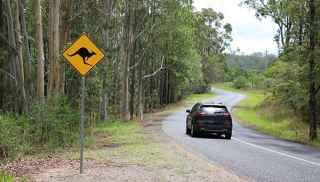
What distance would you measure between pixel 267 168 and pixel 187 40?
127 feet

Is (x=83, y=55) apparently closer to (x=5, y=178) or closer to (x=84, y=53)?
(x=84, y=53)

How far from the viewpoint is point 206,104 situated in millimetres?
27750

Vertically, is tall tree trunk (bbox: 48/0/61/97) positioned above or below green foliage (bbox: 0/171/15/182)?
above

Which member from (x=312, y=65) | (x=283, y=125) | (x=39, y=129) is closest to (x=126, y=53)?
(x=283, y=125)

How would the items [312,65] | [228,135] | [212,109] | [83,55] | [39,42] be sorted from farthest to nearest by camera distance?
[312,65]
[228,135]
[212,109]
[39,42]
[83,55]

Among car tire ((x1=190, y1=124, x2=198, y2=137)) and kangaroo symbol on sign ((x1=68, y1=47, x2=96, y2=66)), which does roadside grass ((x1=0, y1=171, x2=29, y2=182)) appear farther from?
car tire ((x1=190, y1=124, x2=198, y2=137))

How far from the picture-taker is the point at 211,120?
27.1 meters

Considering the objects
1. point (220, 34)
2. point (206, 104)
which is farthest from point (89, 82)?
point (220, 34)

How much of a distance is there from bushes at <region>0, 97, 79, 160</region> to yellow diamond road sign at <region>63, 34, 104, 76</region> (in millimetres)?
5277

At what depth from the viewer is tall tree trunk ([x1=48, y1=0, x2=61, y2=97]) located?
977 inches

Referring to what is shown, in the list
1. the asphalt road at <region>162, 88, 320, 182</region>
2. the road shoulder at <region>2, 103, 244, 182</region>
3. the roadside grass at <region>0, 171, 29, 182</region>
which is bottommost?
the asphalt road at <region>162, 88, 320, 182</region>

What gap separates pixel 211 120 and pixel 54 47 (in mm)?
7893

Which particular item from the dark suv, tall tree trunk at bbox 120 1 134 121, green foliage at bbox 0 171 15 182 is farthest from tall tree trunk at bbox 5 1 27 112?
tall tree trunk at bbox 120 1 134 121

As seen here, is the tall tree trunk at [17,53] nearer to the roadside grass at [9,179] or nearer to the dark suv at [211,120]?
the dark suv at [211,120]
